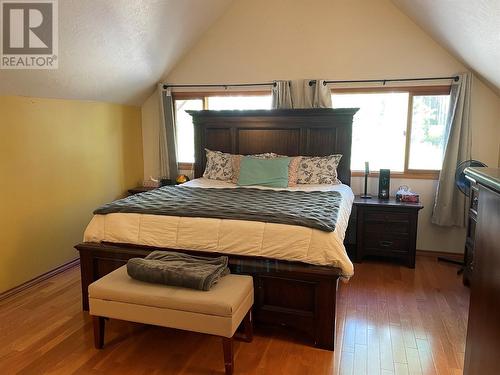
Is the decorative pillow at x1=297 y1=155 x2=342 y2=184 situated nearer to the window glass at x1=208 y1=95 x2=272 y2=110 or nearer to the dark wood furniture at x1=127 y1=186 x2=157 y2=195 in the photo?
the window glass at x1=208 y1=95 x2=272 y2=110

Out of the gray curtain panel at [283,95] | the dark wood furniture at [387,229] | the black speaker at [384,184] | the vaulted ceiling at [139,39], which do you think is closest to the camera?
the vaulted ceiling at [139,39]

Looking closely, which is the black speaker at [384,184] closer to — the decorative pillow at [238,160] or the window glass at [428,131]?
the window glass at [428,131]

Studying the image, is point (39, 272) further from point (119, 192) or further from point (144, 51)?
point (144, 51)

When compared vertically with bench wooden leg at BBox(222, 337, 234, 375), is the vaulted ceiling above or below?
above

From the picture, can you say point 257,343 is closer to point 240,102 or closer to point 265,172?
point 265,172

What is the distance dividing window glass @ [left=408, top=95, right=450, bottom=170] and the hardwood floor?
4.92ft

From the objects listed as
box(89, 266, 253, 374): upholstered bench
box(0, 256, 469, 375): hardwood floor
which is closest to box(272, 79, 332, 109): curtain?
box(0, 256, 469, 375): hardwood floor

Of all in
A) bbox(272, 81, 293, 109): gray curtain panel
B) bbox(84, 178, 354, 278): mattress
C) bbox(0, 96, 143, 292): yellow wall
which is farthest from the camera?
bbox(272, 81, 293, 109): gray curtain panel

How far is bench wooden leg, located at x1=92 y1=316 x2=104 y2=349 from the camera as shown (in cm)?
232

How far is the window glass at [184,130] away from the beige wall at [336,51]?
352 mm

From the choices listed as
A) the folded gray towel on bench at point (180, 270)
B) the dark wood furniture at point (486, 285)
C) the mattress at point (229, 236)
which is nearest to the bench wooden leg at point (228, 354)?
the folded gray towel on bench at point (180, 270)

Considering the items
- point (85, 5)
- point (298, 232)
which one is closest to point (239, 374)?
point (298, 232)

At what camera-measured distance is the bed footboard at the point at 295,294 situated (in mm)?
2316

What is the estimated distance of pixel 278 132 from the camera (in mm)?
4230
